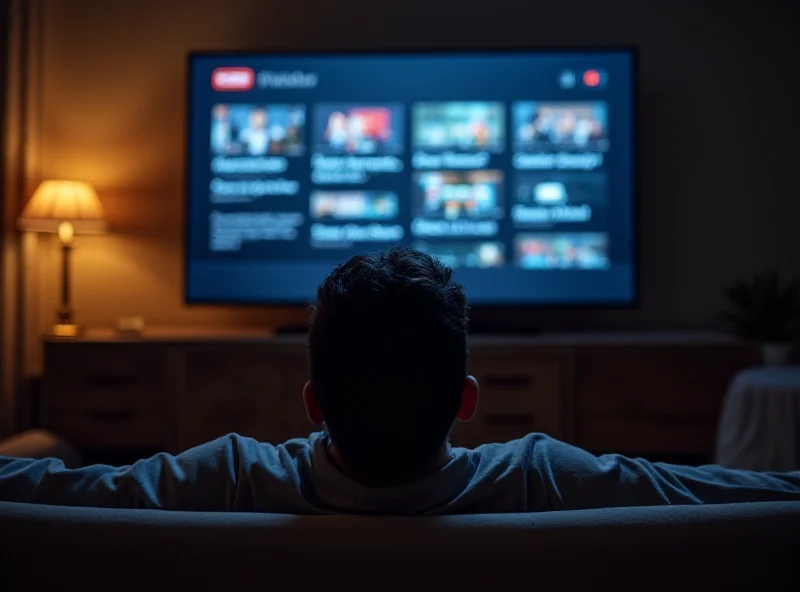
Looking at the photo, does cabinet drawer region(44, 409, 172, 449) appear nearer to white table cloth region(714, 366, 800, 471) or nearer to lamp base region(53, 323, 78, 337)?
lamp base region(53, 323, 78, 337)

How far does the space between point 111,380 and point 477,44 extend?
2290mm

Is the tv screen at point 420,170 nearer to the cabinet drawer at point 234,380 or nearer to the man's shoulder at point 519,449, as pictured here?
the cabinet drawer at point 234,380

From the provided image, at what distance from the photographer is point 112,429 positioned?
3234mm

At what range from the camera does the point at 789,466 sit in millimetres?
2471

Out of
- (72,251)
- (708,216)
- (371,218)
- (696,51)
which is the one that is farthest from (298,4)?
(708,216)

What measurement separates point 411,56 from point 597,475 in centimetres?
300

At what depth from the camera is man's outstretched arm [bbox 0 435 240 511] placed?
0.76 meters

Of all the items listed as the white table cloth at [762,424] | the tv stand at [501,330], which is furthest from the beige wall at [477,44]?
the white table cloth at [762,424]

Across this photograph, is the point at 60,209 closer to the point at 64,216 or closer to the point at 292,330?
the point at 64,216

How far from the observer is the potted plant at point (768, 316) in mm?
3148

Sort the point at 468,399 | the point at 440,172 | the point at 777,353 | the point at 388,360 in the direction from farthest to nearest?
the point at 440,172 < the point at 777,353 < the point at 468,399 < the point at 388,360

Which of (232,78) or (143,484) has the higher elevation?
(232,78)

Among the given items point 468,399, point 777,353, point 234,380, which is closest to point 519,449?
point 468,399

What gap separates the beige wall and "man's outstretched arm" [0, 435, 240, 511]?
301cm
